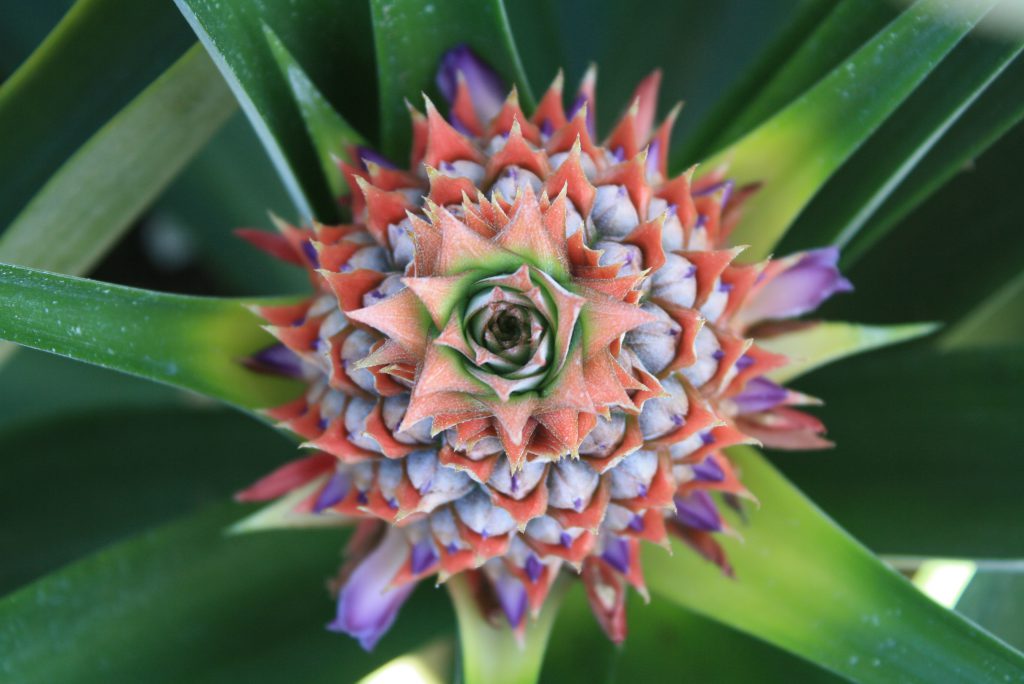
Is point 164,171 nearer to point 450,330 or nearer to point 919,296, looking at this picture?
point 450,330

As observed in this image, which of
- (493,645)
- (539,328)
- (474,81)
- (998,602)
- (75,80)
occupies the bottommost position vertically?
(998,602)

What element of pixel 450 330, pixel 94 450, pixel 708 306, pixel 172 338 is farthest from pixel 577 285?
pixel 94 450

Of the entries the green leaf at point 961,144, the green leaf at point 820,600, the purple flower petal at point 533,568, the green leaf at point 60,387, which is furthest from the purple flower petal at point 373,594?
the green leaf at point 60,387

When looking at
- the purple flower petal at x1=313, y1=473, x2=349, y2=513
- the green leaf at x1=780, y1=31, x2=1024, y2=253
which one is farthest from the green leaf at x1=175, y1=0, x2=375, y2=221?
the green leaf at x1=780, y1=31, x2=1024, y2=253

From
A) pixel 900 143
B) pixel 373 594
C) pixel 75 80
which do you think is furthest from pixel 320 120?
pixel 900 143

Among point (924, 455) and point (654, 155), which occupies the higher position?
point (654, 155)

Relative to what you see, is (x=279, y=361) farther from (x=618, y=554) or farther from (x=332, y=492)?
(x=618, y=554)

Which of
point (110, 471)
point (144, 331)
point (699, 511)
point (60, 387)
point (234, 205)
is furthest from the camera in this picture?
point (60, 387)
